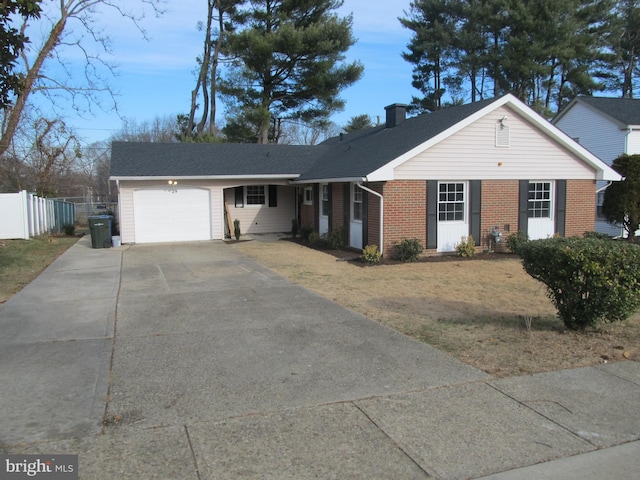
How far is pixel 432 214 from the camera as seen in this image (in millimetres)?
14375

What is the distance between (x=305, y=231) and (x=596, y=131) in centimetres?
1431

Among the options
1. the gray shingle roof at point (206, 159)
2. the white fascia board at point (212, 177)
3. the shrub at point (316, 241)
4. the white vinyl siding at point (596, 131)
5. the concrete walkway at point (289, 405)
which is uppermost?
the white vinyl siding at point (596, 131)

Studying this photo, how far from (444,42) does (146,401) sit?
3508cm

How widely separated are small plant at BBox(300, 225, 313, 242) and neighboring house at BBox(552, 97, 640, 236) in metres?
11.7

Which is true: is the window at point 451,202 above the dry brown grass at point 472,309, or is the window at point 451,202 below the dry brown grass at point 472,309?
above

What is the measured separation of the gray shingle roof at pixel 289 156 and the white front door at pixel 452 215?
172 centimetres

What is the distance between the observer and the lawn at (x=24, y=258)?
1054cm

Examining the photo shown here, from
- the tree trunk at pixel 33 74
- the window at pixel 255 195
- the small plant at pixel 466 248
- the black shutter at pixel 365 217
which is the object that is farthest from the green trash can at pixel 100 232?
the small plant at pixel 466 248

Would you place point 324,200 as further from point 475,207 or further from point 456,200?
point 475,207

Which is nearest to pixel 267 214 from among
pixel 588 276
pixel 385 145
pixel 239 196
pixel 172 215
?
pixel 239 196

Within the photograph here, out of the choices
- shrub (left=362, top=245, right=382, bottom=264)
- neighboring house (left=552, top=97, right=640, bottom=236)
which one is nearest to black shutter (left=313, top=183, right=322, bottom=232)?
shrub (left=362, top=245, right=382, bottom=264)

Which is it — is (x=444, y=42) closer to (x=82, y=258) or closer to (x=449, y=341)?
(x=82, y=258)

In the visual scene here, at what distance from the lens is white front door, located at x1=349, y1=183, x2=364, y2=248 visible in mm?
15430

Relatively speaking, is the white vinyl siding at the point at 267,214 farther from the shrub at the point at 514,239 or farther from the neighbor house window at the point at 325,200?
the shrub at the point at 514,239
